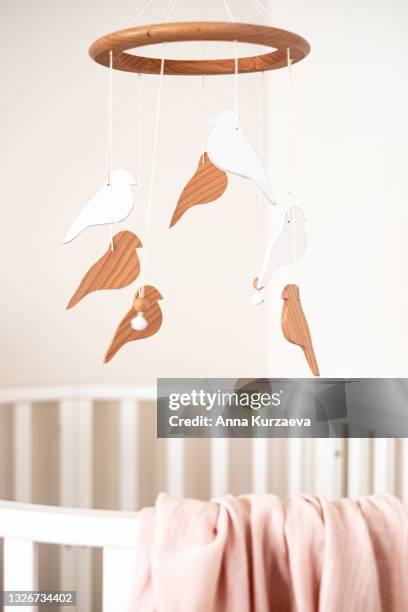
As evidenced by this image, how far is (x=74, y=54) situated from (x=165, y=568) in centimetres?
135

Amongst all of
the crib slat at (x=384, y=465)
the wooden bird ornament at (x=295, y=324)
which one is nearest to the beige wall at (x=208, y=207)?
the crib slat at (x=384, y=465)

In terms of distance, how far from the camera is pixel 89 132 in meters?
2.01

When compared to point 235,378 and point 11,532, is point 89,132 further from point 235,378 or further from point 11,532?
point 11,532

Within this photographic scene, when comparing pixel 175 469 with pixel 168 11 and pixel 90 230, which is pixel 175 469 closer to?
pixel 90 230

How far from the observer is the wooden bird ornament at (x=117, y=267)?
1.15m

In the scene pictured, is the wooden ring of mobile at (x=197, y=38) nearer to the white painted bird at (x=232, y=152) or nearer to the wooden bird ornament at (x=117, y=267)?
the white painted bird at (x=232, y=152)

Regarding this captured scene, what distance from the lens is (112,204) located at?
1173 mm

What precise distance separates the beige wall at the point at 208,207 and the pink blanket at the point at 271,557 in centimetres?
76

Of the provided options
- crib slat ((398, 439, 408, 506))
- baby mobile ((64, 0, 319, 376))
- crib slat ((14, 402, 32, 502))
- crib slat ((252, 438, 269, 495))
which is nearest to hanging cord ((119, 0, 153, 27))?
baby mobile ((64, 0, 319, 376))

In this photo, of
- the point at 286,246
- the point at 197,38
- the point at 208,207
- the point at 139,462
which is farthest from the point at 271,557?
the point at 208,207

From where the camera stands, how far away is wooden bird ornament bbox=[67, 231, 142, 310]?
1.15m

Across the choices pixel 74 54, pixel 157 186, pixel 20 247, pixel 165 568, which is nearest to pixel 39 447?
pixel 20 247

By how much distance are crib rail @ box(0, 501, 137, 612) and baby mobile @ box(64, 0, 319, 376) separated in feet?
0.73

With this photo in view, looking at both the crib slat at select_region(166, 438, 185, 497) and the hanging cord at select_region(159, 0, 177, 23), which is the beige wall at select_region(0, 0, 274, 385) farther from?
the crib slat at select_region(166, 438, 185, 497)
